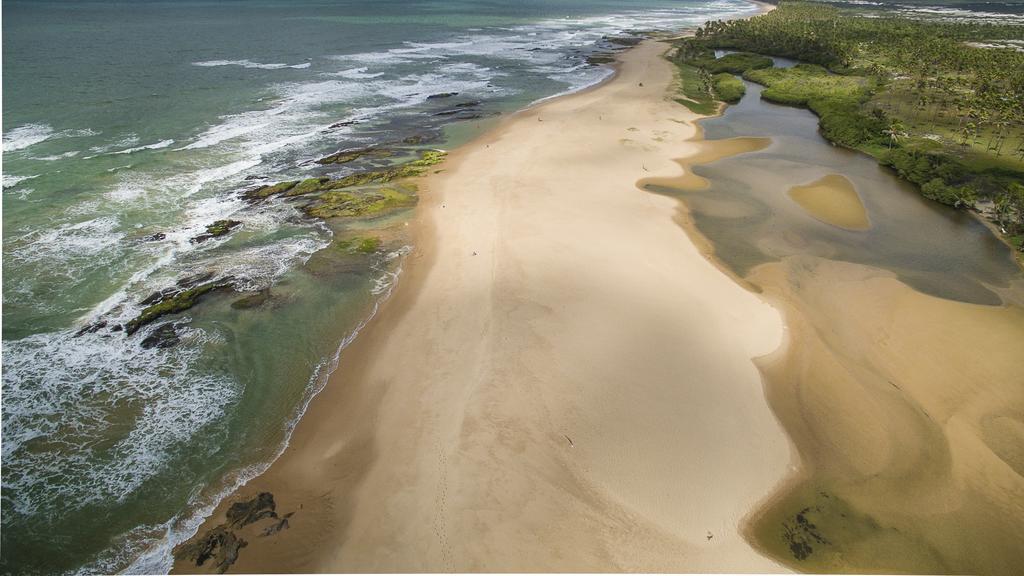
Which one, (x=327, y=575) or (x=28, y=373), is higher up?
(x=28, y=373)

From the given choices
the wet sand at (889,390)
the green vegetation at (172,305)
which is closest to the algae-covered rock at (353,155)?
the green vegetation at (172,305)

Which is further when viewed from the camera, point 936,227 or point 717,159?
point 717,159

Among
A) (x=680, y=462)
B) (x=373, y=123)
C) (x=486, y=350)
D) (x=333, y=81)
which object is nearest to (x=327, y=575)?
(x=486, y=350)

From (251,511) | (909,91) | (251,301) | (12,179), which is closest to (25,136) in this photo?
(12,179)

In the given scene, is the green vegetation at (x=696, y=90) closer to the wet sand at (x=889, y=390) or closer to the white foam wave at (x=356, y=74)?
the wet sand at (x=889, y=390)

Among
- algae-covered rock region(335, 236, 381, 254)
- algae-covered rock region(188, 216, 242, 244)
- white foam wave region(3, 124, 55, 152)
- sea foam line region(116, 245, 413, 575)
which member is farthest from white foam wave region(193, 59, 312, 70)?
sea foam line region(116, 245, 413, 575)

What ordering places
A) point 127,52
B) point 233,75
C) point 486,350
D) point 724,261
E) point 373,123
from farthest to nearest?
1. point 127,52
2. point 233,75
3. point 373,123
4. point 724,261
5. point 486,350

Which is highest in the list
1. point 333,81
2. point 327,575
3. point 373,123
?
point 333,81

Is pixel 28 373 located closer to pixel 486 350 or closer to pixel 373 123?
pixel 486 350
